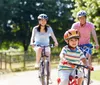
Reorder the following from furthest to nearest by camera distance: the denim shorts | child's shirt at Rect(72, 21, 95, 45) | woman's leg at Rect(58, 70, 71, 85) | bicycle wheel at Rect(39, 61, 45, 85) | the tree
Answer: the tree, bicycle wheel at Rect(39, 61, 45, 85), child's shirt at Rect(72, 21, 95, 45), the denim shorts, woman's leg at Rect(58, 70, 71, 85)

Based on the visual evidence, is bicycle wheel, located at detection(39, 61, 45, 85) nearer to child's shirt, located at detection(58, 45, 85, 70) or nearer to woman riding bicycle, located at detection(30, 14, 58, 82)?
woman riding bicycle, located at detection(30, 14, 58, 82)

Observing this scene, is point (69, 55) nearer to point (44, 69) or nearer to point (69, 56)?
point (69, 56)

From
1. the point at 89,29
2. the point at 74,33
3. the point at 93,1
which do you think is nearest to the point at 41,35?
the point at 89,29

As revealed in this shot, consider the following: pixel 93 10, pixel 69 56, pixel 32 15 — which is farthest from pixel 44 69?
pixel 32 15

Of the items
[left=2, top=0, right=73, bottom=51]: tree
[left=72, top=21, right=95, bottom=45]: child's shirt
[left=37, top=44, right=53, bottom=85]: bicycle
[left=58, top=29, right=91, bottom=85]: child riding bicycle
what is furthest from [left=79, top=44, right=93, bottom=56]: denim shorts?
[left=2, top=0, right=73, bottom=51]: tree

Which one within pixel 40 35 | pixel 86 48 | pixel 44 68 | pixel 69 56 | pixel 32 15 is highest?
pixel 32 15

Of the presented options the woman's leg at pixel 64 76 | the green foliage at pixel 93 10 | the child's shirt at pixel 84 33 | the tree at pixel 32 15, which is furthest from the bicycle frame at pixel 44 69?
the tree at pixel 32 15

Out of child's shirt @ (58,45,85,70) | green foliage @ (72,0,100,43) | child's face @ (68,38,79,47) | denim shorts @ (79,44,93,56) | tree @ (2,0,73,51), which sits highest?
tree @ (2,0,73,51)

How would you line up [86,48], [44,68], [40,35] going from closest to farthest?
[86,48]
[40,35]
[44,68]

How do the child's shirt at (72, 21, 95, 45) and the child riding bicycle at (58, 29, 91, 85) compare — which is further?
the child's shirt at (72, 21, 95, 45)

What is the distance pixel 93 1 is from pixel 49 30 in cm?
819

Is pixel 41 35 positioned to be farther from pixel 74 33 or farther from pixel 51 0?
pixel 51 0

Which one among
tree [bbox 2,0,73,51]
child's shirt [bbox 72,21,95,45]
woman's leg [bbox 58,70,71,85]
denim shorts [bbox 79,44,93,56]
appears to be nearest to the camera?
woman's leg [bbox 58,70,71,85]

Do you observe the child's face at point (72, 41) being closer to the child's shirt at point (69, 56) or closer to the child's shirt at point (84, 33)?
the child's shirt at point (69, 56)
